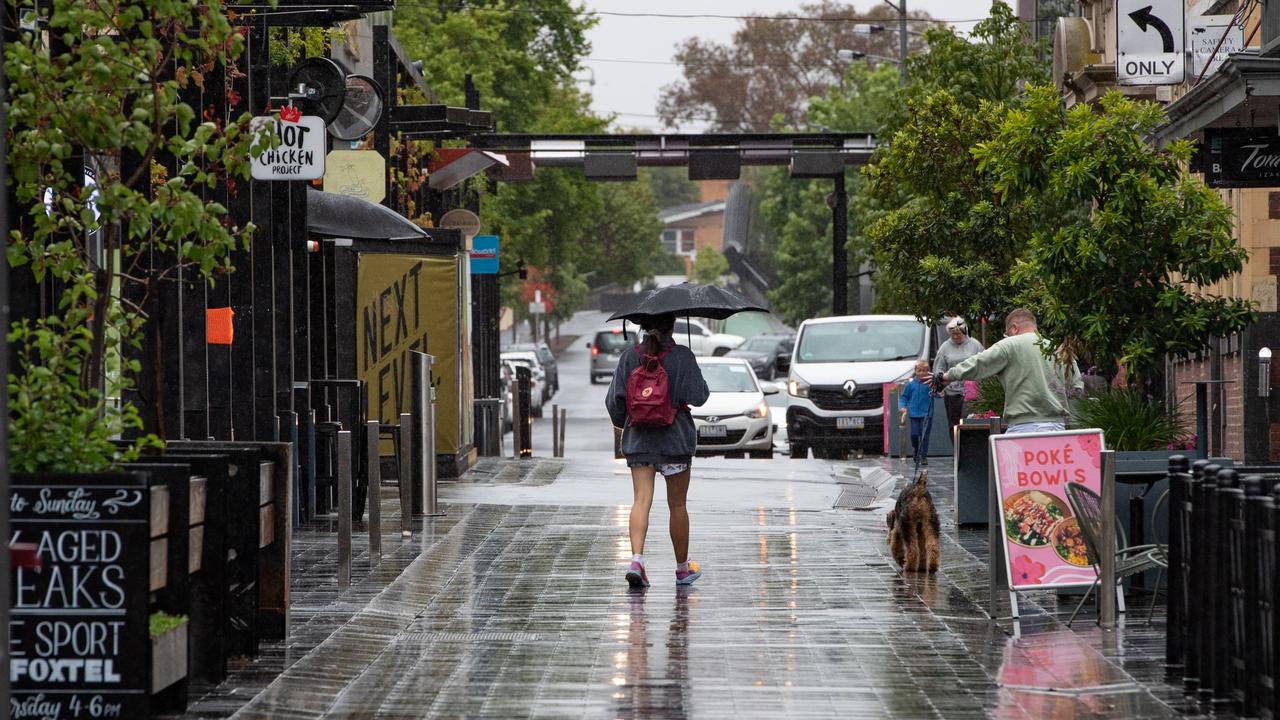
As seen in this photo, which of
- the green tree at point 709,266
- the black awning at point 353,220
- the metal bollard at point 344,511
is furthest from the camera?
the green tree at point 709,266

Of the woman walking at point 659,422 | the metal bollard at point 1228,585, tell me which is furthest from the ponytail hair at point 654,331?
the metal bollard at point 1228,585

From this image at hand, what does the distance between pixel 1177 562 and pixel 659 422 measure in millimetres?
3996

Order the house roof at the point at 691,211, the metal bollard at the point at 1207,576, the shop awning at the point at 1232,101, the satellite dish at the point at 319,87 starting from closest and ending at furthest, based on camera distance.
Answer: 1. the metal bollard at the point at 1207,576
2. the shop awning at the point at 1232,101
3. the satellite dish at the point at 319,87
4. the house roof at the point at 691,211

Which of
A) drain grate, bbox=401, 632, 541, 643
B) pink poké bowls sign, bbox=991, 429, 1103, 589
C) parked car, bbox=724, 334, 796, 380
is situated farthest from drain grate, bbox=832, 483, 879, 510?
parked car, bbox=724, 334, 796, 380

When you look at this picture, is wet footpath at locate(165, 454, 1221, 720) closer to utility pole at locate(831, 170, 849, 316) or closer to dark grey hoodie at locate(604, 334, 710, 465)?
dark grey hoodie at locate(604, 334, 710, 465)

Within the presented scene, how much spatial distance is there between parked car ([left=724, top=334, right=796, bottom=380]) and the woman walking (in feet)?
153

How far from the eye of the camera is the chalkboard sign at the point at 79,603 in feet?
22.9

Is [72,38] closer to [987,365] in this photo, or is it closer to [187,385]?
[187,385]

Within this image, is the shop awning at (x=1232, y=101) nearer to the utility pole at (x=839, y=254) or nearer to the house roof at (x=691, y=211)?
the utility pole at (x=839, y=254)

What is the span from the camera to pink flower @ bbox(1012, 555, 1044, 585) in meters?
10.1

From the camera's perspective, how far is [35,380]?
24.0ft

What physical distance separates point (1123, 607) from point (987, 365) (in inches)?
112

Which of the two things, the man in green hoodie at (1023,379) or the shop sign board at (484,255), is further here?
the shop sign board at (484,255)

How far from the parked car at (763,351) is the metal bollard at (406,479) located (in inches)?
1739
